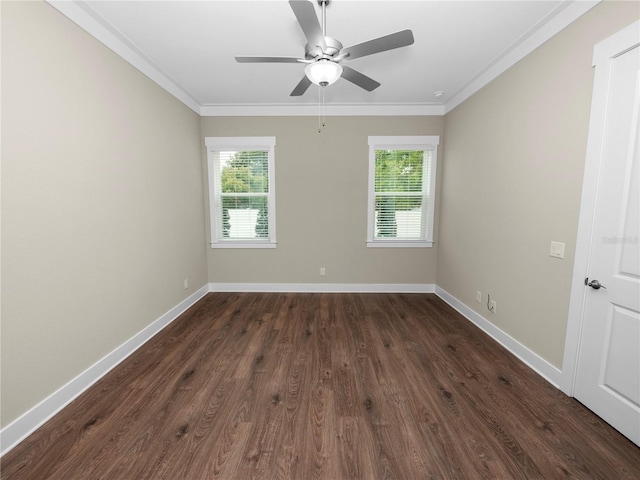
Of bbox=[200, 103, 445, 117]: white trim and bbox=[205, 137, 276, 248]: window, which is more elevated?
bbox=[200, 103, 445, 117]: white trim

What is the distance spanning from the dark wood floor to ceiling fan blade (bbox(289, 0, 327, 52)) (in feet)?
8.21

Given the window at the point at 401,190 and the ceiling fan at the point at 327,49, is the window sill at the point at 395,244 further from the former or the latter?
the ceiling fan at the point at 327,49

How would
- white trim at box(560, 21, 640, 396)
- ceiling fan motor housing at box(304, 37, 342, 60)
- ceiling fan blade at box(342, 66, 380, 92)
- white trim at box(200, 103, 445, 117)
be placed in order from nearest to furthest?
white trim at box(560, 21, 640, 396) → ceiling fan motor housing at box(304, 37, 342, 60) → ceiling fan blade at box(342, 66, 380, 92) → white trim at box(200, 103, 445, 117)

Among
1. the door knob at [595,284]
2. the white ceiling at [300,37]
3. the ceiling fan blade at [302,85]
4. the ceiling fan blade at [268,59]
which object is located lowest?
the door knob at [595,284]

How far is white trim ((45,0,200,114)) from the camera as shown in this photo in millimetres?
1863

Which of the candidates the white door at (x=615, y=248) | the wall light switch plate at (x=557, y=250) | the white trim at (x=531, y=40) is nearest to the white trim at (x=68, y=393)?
the white door at (x=615, y=248)

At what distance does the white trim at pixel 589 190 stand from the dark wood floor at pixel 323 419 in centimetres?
34

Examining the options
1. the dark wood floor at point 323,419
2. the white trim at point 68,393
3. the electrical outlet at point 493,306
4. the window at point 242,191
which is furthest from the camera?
the window at point 242,191

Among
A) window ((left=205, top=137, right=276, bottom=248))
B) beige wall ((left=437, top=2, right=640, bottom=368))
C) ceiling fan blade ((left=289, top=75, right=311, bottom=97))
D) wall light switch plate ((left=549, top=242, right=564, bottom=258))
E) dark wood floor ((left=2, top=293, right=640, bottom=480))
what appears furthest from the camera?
window ((left=205, top=137, right=276, bottom=248))

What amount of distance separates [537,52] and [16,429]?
15.3ft

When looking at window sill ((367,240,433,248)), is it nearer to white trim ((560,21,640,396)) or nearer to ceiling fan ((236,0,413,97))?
white trim ((560,21,640,396))

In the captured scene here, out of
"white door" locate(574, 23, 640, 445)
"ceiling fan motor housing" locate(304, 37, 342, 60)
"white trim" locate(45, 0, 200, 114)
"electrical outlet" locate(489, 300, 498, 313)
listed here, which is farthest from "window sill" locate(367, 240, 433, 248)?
"white trim" locate(45, 0, 200, 114)

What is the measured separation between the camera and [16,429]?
1520 millimetres

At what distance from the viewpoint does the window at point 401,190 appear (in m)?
3.98
